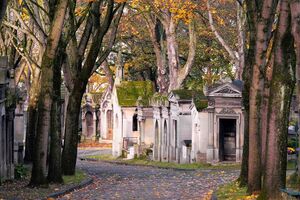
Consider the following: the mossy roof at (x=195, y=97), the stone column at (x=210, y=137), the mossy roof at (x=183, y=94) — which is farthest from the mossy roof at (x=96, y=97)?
the stone column at (x=210, y=137)

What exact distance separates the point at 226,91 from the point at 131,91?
603 inches

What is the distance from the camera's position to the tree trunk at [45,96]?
17891 millimetres

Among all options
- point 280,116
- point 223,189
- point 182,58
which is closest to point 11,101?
point 223,189

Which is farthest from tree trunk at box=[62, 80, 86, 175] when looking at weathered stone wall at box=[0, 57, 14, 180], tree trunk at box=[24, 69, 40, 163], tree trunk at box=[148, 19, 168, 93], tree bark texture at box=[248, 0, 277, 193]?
tree trunk at box=[148, 19, 168, 93]

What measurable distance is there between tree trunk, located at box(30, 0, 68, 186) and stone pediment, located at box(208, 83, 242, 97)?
41.6ft

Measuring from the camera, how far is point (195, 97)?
30.6 m

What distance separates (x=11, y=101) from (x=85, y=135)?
129ft

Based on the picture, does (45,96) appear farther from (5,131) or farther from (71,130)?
(71,130)

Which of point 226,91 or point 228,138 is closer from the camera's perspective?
point 226,91

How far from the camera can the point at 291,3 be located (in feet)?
37.6

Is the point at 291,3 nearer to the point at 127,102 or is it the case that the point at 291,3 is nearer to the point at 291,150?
the point at 291,150

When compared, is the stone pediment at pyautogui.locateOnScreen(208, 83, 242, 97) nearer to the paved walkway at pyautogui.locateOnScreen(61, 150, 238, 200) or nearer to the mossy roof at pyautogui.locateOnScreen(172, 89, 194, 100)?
the mossy roof at pyautogui.locateOnScreen(172, 89, 194, 100)

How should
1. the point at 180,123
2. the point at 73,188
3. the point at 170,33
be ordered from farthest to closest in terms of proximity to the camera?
the point at 170,33 → the point at 180,123 → the point at 73,188

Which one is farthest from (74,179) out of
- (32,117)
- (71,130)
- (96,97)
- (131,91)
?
(96,97)
